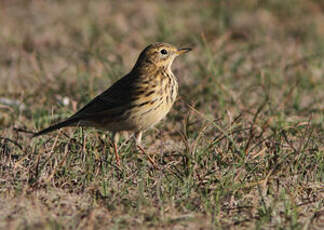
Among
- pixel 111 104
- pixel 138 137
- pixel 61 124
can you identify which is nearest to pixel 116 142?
pixel 138 137

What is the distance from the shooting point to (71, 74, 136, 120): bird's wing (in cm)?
504

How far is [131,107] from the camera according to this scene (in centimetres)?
500

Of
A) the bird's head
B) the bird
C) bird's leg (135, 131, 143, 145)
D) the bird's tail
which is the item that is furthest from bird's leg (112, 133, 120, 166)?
the bird's head

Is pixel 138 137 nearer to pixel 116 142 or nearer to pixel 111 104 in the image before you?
pixel 116 142

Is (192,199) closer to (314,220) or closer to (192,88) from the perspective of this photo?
(314,220)

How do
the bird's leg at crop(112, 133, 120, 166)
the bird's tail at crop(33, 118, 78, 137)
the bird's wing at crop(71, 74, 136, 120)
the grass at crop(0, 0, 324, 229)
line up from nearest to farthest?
1. the grass at crop(0, 0, 324, 229)
2. the bird's leg at crop(112, 133, 120, 166)
3. the bird's tail at crop(33, 118, 78, 137)
4. the bird's wing at crop(71, 74, 136, 120)

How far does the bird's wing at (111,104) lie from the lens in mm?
5039

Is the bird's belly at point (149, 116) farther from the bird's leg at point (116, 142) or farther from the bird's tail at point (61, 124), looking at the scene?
the bird's tail at point (61, 124)

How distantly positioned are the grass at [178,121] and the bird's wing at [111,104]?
16 cm

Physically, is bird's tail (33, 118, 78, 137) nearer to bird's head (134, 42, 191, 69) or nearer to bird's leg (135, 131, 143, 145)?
bird's leg (135, 131, 143, 145)

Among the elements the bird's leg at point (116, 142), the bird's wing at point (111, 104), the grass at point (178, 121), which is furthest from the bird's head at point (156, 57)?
the bird's leg at point (116, 142)

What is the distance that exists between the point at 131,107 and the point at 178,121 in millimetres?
1153

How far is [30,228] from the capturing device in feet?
11.6

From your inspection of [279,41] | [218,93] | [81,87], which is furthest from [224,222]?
[279,41]
